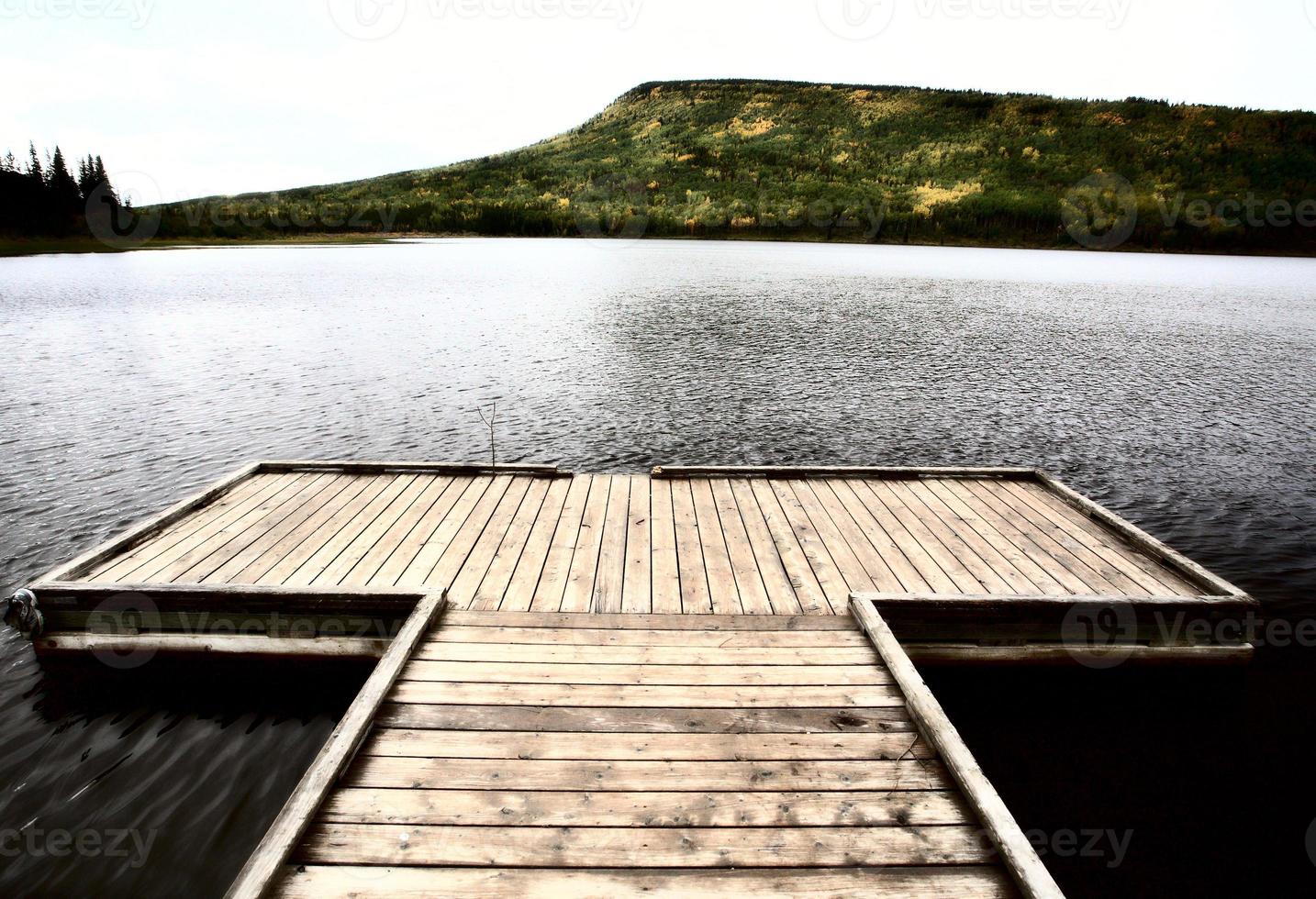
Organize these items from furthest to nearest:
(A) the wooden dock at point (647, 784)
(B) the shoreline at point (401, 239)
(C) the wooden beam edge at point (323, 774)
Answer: (B) the shoreline at point (401, 239)
(A) the wooden dock at point (647, 784)
(C) the wooden beam edge at point (323, 774)

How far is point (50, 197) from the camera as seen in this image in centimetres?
8719

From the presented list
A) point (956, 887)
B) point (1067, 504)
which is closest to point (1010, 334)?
point (1067, 504)

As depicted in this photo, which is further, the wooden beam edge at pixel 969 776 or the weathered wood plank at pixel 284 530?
the weathered wood plank at pixel 284 530

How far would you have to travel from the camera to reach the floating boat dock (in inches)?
120

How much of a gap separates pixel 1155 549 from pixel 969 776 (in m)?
4.66

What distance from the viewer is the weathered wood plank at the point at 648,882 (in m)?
2.83

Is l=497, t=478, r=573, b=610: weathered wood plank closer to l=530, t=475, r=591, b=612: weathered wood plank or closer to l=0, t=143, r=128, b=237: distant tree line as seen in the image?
l=530, t=475, r=591, b=612: weathered wood plank

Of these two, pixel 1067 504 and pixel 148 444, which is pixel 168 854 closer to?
pixel 1067 504

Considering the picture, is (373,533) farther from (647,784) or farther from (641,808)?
→ (641,808)

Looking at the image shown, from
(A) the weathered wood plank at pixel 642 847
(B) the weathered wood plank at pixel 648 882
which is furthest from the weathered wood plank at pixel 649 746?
(B) the weathered wood plank at pixel 648 882

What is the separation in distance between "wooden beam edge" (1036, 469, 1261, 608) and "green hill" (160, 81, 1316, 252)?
122 m

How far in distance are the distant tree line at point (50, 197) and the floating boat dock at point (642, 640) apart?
348 feet

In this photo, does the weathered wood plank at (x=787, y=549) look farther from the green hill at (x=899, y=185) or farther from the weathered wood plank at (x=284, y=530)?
the green hill at (x=899, y=185)

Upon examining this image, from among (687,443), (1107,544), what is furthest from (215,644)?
(687,443)
